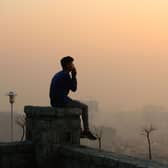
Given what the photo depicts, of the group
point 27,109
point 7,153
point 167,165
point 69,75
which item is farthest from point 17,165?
point 167,165

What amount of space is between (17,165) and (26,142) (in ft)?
1.48

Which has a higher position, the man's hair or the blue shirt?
the man's hair

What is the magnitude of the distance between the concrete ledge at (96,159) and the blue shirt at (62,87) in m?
1.00

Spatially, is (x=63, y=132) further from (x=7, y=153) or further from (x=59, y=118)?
(x=7, y=153)

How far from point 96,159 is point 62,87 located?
229cm

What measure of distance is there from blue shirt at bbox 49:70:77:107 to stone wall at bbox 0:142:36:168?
0.98m

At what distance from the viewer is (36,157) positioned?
890 centimetres

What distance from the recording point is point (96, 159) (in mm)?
7379

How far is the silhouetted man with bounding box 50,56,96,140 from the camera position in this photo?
30.3ft

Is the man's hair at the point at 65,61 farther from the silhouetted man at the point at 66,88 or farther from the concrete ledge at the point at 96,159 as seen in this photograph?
the concrete ledge at the point at 96,159

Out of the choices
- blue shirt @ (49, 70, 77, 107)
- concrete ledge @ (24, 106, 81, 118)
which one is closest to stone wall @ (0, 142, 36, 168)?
concrete ledge @ (24, 106, 81, 118)

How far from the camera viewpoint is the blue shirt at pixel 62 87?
923cm

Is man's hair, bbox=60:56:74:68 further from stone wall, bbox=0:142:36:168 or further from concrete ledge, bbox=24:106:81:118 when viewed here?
stone wall, bbox=0:142:36:168

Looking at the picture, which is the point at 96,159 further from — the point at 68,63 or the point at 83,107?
the point at 68,63
